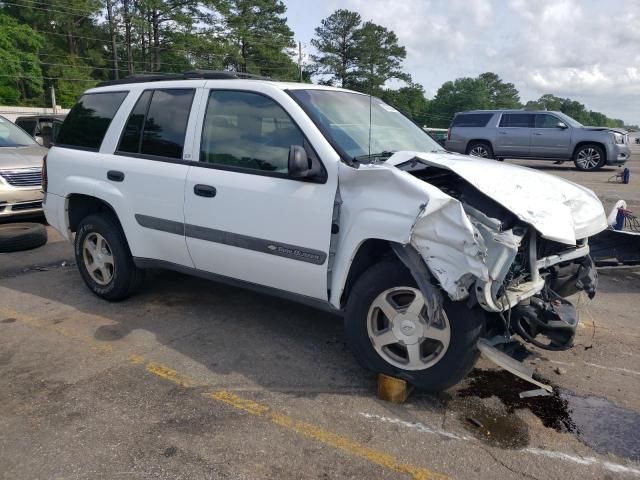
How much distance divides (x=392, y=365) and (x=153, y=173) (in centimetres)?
242

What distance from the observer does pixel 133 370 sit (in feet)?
12.0

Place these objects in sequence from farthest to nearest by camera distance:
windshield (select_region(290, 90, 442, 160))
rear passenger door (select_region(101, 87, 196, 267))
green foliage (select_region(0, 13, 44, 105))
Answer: green foliage (select_region(0, 13, 44, 105)) < rear passenger door (select_region(101, 87, 196, 267)) < windshield (select_region(290, 90, 442, 160))

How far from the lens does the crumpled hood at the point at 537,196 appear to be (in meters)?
3.03

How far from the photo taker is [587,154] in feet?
56.1

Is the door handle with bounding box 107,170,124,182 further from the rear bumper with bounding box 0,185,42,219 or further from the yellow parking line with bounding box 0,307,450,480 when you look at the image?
the rear bumper with bounding box 0,185,42,219

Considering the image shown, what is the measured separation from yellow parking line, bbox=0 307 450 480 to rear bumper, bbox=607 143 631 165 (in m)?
16.7

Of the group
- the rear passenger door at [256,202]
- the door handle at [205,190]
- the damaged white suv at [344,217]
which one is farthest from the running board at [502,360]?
the door handle at [205,190]

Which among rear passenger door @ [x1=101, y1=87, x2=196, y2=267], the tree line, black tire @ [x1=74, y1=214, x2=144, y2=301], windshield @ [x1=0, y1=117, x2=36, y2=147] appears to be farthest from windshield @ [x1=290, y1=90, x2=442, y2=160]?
the tree line

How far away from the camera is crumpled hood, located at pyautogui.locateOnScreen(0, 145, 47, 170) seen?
795cm

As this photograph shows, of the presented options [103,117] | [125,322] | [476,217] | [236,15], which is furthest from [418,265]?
[236,15]

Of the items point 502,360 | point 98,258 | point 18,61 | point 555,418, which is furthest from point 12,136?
point 18,61

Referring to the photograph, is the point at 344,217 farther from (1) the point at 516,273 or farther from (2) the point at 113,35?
(2) the point at 113,35

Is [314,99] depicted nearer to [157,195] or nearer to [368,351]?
[157,195]

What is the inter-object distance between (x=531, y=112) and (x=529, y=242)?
645 inches
